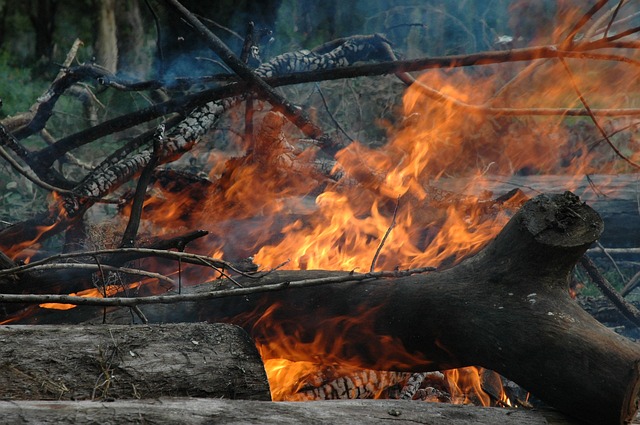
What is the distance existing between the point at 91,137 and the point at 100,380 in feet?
9.14

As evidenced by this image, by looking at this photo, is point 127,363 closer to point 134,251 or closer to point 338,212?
point 134,251

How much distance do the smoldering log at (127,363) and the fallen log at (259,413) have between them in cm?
28

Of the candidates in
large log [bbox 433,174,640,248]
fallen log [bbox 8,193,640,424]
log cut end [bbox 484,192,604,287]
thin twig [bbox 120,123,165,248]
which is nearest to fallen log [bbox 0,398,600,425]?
fallen log [bbox 8,193,640,424]

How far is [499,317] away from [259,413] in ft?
3.53

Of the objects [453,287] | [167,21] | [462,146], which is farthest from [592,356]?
[167,21]

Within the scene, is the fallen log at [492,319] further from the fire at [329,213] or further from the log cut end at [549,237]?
the fire at [329,213]

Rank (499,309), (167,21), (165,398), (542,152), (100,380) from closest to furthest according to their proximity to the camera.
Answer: (165,398) < (100,380) < (499,309) < (542,152) < (167,21)

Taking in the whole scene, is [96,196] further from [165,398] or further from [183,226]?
[165,398]

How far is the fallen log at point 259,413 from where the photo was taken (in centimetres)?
168

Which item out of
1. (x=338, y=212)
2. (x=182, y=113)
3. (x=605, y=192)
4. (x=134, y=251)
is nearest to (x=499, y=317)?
(x=134, y=251)

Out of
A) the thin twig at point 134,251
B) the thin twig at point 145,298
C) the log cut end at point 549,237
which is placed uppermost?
the log cut end at point 549,237

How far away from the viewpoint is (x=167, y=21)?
31.6 ft

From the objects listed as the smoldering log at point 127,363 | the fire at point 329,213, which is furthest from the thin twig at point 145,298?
the fire at point 329,213

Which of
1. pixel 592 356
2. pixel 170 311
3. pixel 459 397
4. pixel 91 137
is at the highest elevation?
pixel 91 137
